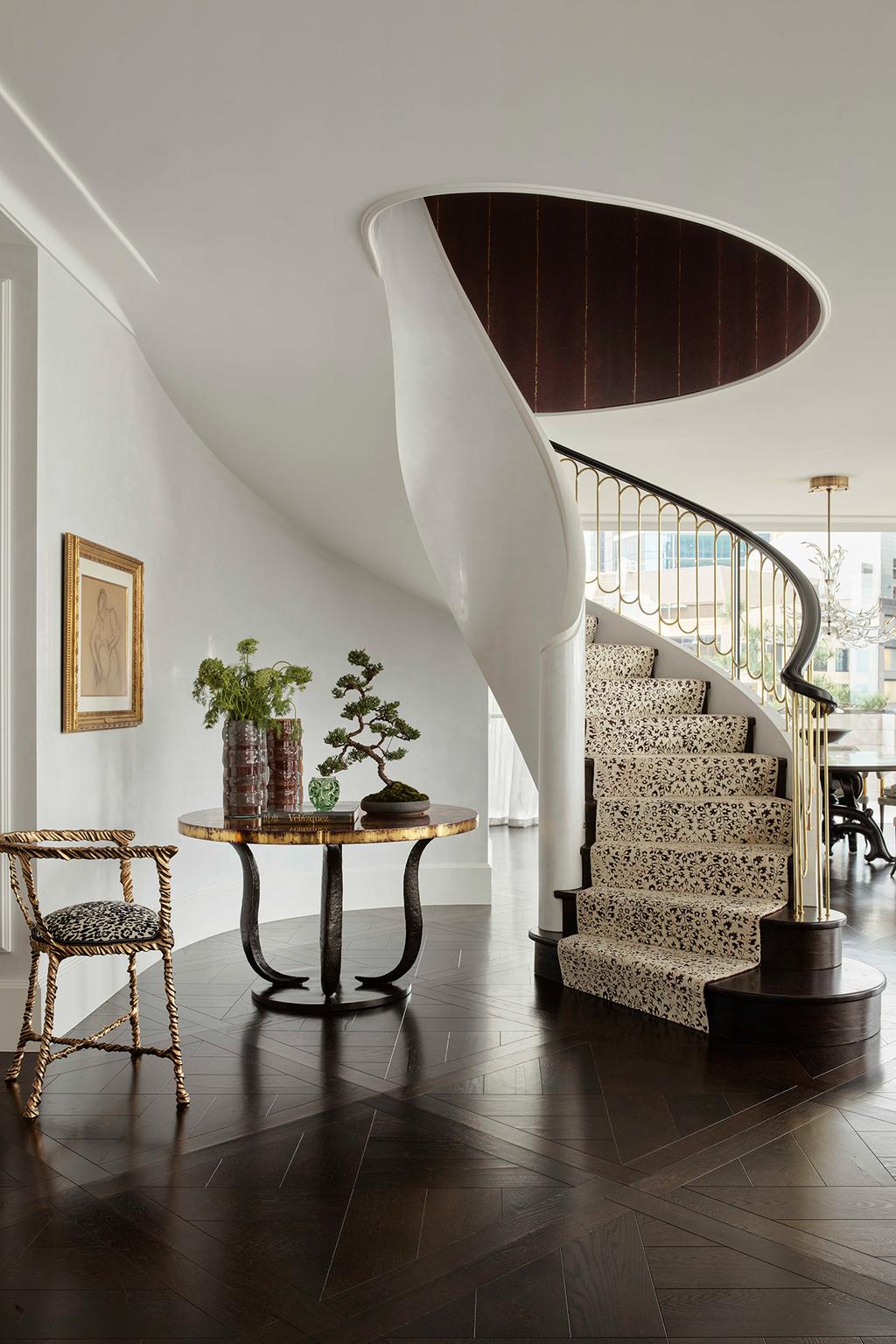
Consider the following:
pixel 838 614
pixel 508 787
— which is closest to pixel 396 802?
pixel 838 614

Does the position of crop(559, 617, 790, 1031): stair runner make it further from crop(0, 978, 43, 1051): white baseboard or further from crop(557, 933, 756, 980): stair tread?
crop(0, 978, 43, 1051): white baseboard

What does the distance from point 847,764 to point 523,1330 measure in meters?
6.06

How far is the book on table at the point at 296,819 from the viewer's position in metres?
3.99

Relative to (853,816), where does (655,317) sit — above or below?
above

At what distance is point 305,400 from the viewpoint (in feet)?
17.1

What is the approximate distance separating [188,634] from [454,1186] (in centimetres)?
350

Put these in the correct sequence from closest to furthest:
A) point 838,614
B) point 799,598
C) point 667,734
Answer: point 799,598, point 667,734, point 838,614

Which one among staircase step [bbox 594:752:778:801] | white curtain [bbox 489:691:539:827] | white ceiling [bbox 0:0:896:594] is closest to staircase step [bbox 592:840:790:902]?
staircase step [bbox 594:752:778:801]

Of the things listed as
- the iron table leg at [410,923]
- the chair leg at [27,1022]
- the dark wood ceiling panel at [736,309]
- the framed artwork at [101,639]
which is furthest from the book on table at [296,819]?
the dark wood ceiling panel at [736,309]

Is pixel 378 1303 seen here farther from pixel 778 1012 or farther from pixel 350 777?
pixel 350 777

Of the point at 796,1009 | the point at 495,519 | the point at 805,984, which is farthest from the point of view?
the point at 495,519

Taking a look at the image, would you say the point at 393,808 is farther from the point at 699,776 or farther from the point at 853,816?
the point at 853,816

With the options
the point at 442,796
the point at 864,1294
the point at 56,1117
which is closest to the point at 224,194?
the point at 56,1117

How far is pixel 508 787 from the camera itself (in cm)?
1044
